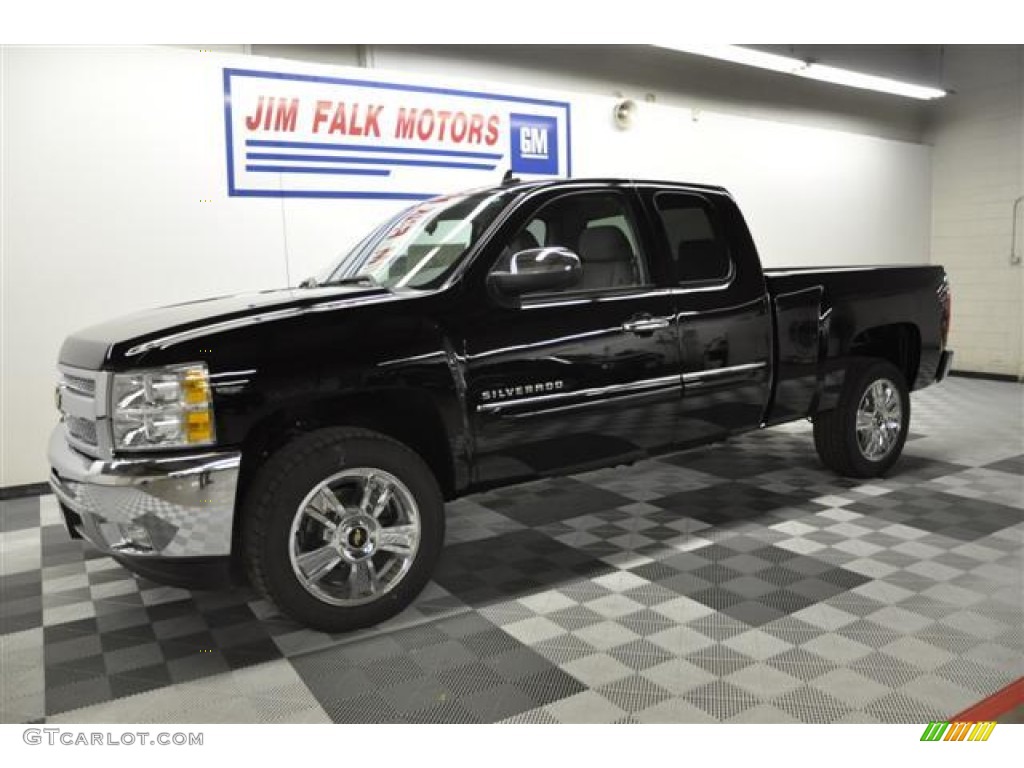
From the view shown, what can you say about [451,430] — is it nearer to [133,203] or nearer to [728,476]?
[728,476]

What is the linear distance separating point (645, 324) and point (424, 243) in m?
1.06

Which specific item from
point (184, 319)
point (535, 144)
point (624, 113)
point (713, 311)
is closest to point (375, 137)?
point (535, 144)

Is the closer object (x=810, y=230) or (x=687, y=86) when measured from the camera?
(x=687, y=86)

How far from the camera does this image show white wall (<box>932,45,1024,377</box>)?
32.2 ft

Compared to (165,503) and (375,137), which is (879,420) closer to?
(165,503)

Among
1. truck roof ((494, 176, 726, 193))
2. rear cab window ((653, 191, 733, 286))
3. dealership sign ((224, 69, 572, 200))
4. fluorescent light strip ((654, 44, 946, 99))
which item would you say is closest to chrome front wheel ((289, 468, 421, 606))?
truck roof ((494, 176, 726, 193))

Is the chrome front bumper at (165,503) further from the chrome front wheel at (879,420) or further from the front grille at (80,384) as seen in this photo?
the chrome front wheel at (879,420)

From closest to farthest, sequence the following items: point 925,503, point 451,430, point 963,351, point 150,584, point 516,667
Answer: point 516,667 → point 451,430 → point 150,584 → point 925,503 → point 963,351

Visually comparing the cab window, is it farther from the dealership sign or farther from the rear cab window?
the dealership sign

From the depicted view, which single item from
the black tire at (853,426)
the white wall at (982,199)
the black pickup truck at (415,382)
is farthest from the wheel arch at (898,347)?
the white wall at (982,199)

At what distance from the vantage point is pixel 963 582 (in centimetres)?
331

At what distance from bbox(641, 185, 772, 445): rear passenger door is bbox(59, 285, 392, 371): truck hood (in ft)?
4.79

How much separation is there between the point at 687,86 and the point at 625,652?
7.35m
